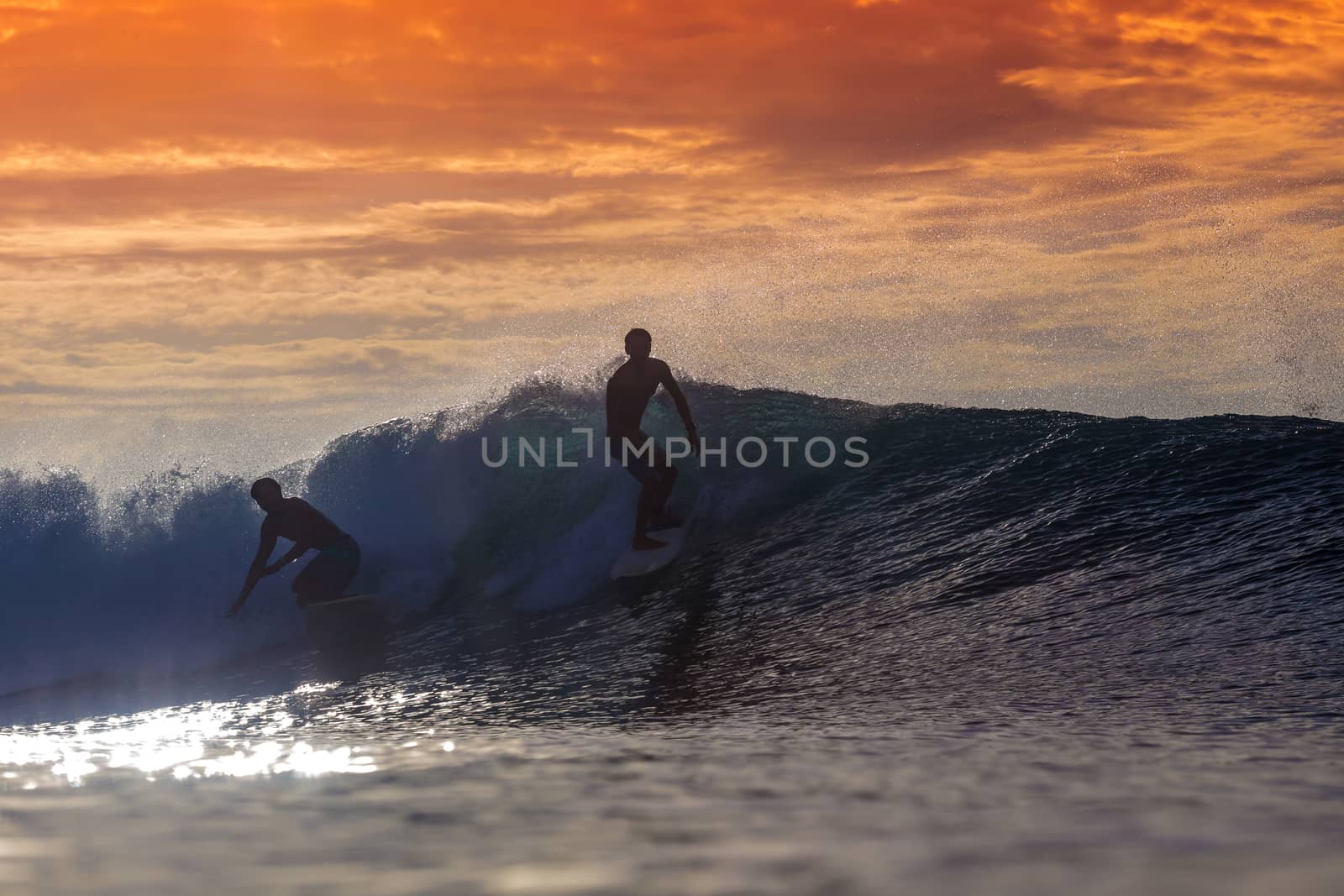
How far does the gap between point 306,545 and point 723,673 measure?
17.6 ft

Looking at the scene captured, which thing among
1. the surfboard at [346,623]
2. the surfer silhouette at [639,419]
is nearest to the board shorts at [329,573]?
the surfboard at [346,623]

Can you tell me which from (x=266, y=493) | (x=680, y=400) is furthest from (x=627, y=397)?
(x=266, y=493)

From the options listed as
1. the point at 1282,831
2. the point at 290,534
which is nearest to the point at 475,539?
the point at 290,534

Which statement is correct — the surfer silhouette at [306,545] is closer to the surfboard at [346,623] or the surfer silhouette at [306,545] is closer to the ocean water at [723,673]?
the surfboard at [346,623]

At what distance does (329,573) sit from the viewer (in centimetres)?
1048

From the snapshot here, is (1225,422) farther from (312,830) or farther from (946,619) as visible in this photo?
(312,830)

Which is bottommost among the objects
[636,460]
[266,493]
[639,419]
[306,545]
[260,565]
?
[260,565]

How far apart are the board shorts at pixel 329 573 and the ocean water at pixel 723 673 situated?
538 millimetres

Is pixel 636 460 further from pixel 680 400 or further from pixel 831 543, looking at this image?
pixel 831 543

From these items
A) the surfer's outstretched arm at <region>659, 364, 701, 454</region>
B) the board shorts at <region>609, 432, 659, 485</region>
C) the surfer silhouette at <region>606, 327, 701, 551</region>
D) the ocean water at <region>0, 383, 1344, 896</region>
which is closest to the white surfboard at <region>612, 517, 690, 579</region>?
the surfer silhouette at <region>606, 327, 701, 551</region>

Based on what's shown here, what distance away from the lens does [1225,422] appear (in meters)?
12.0

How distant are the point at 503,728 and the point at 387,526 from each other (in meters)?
7.80

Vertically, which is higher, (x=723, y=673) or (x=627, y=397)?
(x=627, y=397)

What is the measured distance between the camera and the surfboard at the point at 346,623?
9.72m
